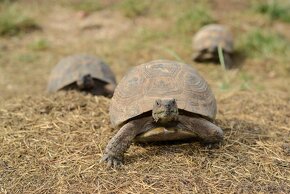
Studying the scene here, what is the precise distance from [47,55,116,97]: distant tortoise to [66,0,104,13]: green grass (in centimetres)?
419

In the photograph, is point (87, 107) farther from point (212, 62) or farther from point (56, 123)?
point (212, 62)

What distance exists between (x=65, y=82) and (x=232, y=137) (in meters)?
3.14

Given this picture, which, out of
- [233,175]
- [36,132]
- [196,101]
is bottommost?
[233,175]

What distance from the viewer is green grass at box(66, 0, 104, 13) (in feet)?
36.0

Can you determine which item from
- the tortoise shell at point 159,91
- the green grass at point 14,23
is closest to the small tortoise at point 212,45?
the green grass at point 14,23

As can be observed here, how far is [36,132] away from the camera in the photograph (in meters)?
4.56

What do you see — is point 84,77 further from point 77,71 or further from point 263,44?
point 263,44

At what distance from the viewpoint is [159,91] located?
396cm

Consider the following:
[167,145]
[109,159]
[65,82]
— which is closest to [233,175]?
[167,145]

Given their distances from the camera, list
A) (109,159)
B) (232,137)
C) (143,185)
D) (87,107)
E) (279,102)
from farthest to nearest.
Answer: (279,102) < (87,107) < (232,137) < (109,159) < (143,185)

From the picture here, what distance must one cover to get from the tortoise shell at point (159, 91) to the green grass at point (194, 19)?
6.07 metres

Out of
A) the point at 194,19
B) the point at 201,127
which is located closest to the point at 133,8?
the point at 194,19

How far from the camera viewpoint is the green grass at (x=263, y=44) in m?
8.98

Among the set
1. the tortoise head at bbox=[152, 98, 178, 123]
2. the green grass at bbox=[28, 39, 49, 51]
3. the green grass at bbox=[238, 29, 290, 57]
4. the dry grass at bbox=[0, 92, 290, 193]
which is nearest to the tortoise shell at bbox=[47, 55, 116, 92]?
the dry grass at bbox=[0, 92, 290, 193]
